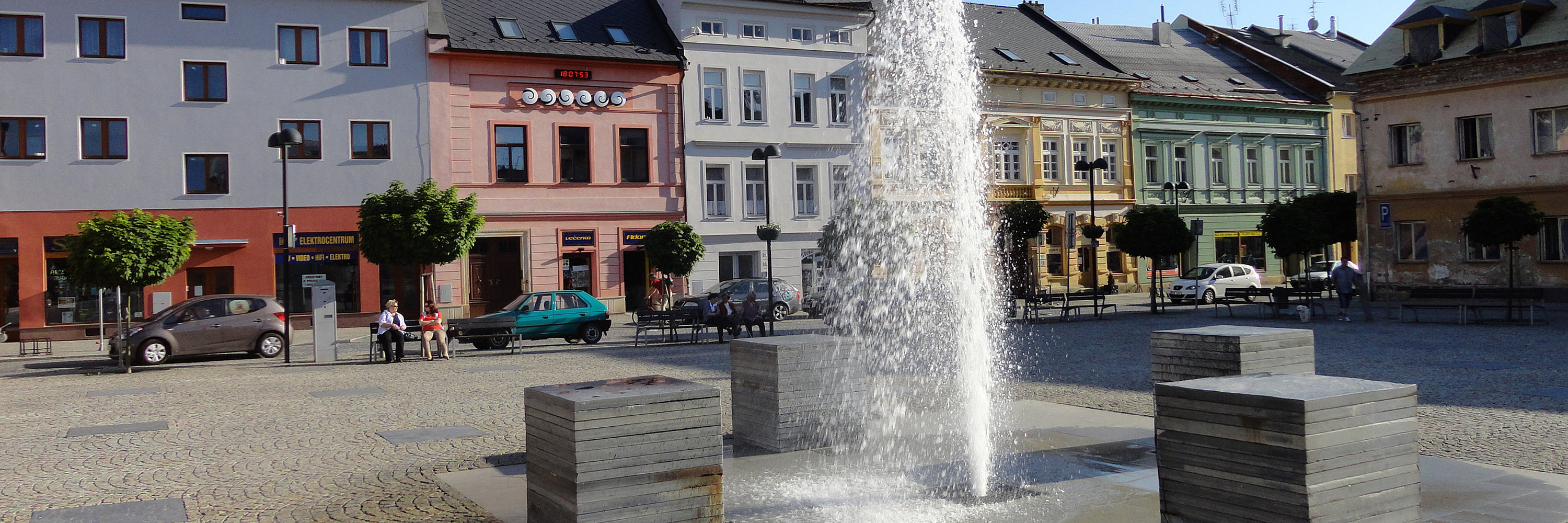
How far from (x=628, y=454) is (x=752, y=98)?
32907mm

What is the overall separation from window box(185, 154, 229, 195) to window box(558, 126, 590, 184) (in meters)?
9.50

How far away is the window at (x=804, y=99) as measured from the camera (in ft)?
125

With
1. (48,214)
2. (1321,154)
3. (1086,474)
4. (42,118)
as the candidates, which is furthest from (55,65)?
(1321,154)

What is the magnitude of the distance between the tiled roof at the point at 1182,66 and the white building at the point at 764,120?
15.0 metres

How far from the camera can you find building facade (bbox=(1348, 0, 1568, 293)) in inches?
1130

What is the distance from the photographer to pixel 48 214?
27.9 metres

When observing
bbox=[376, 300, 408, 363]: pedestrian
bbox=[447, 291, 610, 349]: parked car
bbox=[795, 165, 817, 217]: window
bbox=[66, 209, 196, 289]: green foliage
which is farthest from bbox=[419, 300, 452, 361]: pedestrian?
bbox=[795, 165, 817, 217]: window

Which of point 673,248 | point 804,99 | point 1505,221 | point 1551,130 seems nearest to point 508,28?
point 673,248

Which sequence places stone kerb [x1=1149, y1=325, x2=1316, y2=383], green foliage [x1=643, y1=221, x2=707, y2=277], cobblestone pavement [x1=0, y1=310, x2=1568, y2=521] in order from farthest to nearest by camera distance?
1. green foliage [x1=643, y1=221, x2=707, y2=277]
2. cobblestone pavement [x1=0, y1=310, x2=1568, y2=521]
3. stone kerb [x1=1149, y1=325, x2=1316, y2=383]

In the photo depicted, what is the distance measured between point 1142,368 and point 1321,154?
42256 millimetres

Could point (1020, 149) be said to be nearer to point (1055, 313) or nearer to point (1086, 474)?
point (1055, 313)

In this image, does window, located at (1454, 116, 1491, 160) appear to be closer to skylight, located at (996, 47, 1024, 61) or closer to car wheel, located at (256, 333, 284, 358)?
skylight, located at (996, 47, 1024, 61)

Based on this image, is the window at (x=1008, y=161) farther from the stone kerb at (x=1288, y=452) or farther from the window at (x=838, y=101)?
the stone kerb at (x=1288, y=452)

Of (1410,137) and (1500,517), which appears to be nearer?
(1500,517)
